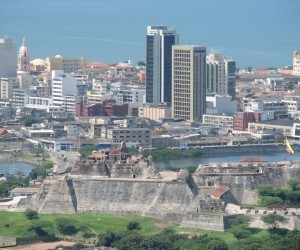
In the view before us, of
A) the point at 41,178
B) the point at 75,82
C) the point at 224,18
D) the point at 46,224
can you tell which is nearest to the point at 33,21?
the point at 224,18

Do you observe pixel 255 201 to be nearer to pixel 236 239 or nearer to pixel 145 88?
pixel 236 239

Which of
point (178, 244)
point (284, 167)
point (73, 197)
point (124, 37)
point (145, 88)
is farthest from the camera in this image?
point (124, 37)

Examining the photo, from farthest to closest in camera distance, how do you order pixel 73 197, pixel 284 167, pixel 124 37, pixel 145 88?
pixel 124 37
pixel 145 88
pixel 284 167
pixel 73 197

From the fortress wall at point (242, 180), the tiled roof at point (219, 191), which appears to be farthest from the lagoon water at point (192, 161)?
the tiled roof at point (219, 191)

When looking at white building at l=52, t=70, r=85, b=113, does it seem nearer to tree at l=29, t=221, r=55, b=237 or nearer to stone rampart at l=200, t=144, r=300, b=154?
stone rampart at l=200, t=144, r=300, b=154

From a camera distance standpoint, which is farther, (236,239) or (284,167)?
(284,167)

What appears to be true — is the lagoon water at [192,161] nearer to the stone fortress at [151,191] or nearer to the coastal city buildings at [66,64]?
the stone fortress at [151,191]
